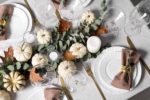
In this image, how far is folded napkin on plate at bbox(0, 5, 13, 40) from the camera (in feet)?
5.22

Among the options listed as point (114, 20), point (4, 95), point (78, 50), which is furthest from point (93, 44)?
point (4, 95)

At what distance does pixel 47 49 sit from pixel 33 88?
6.5 inches

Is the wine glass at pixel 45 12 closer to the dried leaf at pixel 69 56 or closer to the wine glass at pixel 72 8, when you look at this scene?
the wine glass at pixel 72 8

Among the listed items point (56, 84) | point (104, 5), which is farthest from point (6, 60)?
point (104, 5)

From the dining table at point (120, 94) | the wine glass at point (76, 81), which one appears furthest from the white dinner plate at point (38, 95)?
the wine glass at point (76, 81)

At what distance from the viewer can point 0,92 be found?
1.46 m

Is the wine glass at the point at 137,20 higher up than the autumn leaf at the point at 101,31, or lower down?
lower down

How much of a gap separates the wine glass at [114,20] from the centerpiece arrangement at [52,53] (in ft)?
0.08

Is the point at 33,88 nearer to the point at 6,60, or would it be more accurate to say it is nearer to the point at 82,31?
the point at 6,60

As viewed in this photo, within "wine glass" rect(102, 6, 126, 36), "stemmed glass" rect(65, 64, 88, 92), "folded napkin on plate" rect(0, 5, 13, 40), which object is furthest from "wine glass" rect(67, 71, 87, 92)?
"folded napkin on plate" rect(0, 5, 13, 40)

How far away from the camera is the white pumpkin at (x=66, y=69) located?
147 cm

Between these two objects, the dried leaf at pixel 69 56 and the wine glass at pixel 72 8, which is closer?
the dried leaf at pixel 69 56

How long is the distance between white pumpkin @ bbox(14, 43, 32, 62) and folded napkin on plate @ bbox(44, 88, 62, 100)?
0.50ft

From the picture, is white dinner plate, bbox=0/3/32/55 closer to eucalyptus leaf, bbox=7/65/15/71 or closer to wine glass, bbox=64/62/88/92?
eucalyptus leaf, bbox=7/65/15/71
